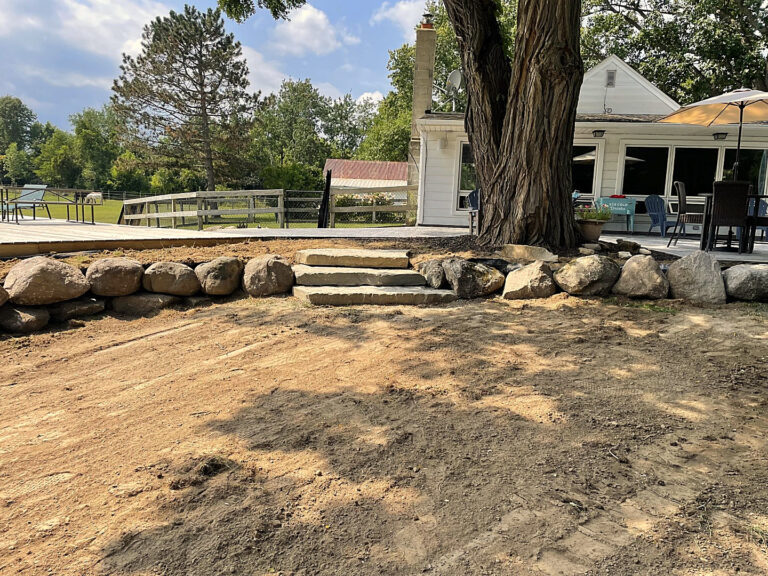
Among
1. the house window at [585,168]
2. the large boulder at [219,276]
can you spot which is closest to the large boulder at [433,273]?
the large boulder at [219,276]

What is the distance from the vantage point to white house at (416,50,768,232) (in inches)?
474

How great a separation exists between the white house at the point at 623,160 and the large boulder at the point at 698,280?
7.72m

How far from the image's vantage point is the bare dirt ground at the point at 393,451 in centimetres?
190

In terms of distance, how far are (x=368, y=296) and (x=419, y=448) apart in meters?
2.70

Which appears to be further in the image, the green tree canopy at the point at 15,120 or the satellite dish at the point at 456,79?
the green tree canopy at the point at 15,120

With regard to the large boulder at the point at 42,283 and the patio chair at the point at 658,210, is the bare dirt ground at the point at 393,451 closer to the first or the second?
the large boulder at the point at 42,283

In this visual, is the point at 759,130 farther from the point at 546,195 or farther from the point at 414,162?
the point at 414,162

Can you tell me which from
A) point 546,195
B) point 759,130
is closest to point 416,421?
point 546,195

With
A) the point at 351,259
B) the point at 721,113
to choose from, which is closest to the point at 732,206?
Answer: the point at 721,113

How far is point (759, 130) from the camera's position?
1162cm

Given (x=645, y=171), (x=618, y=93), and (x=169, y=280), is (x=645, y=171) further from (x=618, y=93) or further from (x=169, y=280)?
(x=169, y=280)

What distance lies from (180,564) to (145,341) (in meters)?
2.84

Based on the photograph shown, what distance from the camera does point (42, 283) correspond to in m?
4.62

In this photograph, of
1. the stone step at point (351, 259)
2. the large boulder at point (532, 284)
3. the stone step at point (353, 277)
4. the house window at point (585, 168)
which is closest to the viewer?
the large boulder at point (532, 284)
